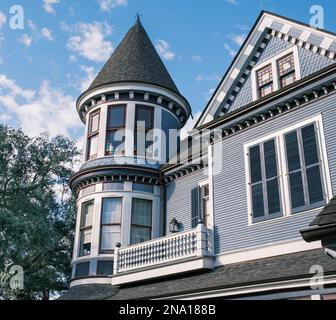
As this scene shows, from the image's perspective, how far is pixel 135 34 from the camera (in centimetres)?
2323

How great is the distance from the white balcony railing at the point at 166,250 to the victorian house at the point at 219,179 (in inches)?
1.6

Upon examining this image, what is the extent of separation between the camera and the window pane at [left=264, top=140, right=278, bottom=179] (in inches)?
500

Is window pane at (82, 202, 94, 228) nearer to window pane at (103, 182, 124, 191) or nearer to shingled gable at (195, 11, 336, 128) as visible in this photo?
window pane at (103, 182, 124, 191)

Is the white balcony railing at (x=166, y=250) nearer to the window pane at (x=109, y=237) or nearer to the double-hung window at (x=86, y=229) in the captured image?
the window pane at (x=109, y=237)

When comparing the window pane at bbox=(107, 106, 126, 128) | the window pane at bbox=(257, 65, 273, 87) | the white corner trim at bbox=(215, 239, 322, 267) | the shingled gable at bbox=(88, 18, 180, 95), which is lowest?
the white corner trim at bbox=(215, 239, 322, 267)

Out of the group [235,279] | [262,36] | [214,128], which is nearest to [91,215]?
[214,128]

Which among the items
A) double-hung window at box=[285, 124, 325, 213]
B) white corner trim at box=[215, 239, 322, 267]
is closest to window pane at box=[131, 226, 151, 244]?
white corner trim at box=[215, 239, 322, 267]

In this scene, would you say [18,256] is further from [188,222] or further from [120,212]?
[188,222]

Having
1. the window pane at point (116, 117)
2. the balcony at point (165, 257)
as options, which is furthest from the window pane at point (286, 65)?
the window pane at point (116, 117)

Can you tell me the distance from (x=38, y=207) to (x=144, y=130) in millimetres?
7050

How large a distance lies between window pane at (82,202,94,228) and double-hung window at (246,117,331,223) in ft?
25.4

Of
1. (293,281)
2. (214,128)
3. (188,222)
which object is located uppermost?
(214,128)

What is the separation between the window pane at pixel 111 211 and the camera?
17.5 meters

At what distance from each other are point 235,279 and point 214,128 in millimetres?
5479
